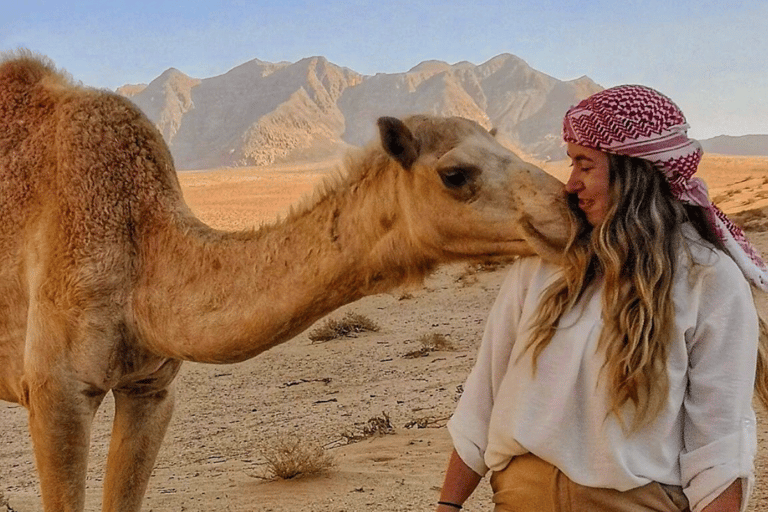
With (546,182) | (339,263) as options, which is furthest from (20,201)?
(546,182)

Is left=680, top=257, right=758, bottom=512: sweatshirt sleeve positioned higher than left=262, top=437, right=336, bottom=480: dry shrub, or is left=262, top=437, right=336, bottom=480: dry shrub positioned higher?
left=680, top=257, right=758, bottom=512: sweatshirt sleeve

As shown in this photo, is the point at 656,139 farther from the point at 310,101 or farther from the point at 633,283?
the point at 310,101

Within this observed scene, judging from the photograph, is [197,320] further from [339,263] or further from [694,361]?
[694,361]

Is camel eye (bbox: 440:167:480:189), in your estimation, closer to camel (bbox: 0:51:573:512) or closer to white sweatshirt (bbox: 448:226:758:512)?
camel (bbox: 0:51:573:512)

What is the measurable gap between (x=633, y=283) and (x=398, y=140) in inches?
40.9

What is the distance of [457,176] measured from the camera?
9.86 feet

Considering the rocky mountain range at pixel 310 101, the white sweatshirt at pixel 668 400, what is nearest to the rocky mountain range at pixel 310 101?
the rocky mountain range at pixel 310 101

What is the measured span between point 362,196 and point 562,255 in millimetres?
961

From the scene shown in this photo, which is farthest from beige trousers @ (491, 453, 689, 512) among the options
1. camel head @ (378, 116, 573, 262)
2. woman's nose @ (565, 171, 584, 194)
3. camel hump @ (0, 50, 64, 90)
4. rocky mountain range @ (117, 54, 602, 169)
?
rocky mountain range @ (117, 54, 602, 169)

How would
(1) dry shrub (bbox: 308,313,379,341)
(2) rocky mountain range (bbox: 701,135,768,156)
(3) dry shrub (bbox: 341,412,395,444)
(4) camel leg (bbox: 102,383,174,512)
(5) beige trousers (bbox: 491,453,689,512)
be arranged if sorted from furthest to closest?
(2) rocky mountain range (bbox: 701,135,768,156), (1) dry shrub (bbox: 308,313,379,341), (3) dry shrub (bbox: 341,412,395,444), (4) camel leg (bbox: 102,383,174,512), (5) beige trousers (bbox: 491,453,689,512)

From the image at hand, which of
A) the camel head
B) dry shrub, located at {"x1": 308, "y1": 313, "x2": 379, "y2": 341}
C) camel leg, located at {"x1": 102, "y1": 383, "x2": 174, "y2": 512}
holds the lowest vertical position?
dry shrub, located at {"x1": 308, "y1": 313, "x2": 379, "y2": 341}

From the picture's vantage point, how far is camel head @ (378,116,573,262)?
2.80 metres

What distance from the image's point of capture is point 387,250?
324 centimetres

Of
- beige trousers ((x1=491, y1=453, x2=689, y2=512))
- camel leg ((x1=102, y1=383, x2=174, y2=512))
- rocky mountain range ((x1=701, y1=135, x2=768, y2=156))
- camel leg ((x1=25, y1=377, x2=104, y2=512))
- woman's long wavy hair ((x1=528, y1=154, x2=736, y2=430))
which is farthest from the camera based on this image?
rocky mountain range ((x1=701, y1=135, x2=768, y2=156))
